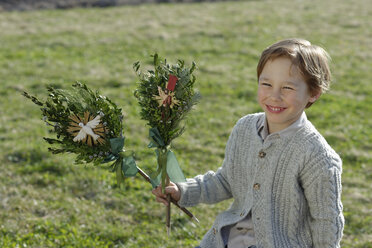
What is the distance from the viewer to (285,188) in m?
2.51

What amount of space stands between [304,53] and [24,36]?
855 cm

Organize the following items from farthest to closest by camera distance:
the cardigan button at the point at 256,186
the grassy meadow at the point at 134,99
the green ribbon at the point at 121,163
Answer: the grassy meadow at the point at 134,99, the green ribbon at the point at 121,163, the cardigan button at the point at 256,186

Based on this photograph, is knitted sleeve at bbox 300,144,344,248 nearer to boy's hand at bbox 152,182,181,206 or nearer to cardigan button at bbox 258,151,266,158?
cardigan button at bbox 258,151,266,158

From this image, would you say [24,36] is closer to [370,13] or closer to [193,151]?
[193,151]

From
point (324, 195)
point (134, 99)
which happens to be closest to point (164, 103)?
point (324, 195)

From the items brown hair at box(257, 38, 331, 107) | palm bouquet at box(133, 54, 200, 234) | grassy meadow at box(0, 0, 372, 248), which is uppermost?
brown hair at box(257, 38, 331, 107)

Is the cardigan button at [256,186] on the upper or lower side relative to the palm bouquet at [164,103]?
lower

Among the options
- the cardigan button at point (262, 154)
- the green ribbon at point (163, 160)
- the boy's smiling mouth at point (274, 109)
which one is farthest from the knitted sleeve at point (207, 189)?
the boy's smiling mouth at point (274, 109)

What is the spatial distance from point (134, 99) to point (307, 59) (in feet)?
15.6

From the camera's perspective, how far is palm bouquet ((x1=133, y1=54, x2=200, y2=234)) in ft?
8.58

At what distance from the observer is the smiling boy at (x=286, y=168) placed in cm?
242

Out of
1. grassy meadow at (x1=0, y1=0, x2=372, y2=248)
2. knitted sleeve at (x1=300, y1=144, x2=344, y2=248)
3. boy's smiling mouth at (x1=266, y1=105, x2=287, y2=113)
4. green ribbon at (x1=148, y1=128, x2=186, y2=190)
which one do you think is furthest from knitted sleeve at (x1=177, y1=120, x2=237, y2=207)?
grassy meadow at (x1=0, y1=0, x2=372, y2=248)

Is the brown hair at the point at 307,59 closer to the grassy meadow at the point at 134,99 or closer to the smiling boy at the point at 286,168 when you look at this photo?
the smiling boy at the point at 286,168

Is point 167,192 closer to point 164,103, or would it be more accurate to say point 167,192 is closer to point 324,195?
point 164,103
